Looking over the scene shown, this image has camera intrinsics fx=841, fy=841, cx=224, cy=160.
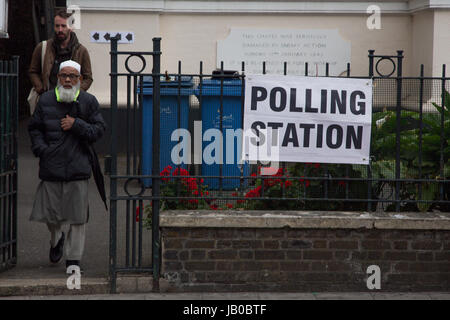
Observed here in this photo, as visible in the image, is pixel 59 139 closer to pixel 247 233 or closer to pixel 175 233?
pixel 175 233

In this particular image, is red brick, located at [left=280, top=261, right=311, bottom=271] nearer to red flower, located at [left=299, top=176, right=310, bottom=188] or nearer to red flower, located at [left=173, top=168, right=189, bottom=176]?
red flower, located at [left=299, top=176, right=310, bottom=188]

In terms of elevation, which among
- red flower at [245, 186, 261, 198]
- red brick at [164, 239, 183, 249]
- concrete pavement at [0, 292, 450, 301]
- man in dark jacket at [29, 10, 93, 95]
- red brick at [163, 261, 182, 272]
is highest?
man in dark jacket at [29, 10, 93, 95]

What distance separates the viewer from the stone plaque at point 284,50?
13938 millimetres

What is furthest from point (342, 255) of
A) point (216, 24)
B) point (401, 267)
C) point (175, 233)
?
point (216, 24)

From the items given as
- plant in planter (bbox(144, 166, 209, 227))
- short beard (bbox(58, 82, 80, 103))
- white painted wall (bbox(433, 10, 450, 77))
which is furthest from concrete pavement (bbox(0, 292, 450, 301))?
white painted wall (bbox(433, 10, 450, 77))

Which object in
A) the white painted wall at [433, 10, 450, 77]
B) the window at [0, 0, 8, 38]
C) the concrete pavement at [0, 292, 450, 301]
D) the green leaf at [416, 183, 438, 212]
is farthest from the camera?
the white painted wall at [433, 10, 450, 77]

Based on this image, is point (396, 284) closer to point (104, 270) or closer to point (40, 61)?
point (104, 270)

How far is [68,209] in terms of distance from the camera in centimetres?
673

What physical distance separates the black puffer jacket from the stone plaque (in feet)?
24.2

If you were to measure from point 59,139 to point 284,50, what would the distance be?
783cm

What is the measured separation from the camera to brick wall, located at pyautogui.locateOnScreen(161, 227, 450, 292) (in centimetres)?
649

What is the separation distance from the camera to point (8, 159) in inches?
275

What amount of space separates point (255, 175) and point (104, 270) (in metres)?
1.49

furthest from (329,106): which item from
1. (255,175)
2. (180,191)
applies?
(180,191)
